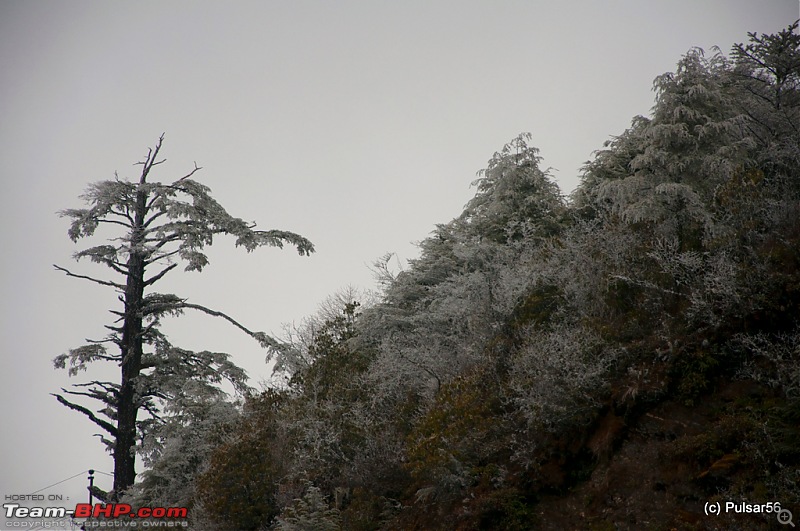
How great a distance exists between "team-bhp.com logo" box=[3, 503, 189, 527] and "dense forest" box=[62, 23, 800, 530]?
556 millimetres

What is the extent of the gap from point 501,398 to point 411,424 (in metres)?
2.68

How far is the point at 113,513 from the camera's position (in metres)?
12.7

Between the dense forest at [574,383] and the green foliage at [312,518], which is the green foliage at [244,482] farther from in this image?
the green foliage at [312,518]

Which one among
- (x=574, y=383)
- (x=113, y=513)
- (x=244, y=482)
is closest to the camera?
(x=574, y=383)

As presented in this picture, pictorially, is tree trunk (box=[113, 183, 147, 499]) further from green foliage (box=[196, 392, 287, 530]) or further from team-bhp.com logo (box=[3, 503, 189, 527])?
green foliage (box=[196, 392, 287, 530])

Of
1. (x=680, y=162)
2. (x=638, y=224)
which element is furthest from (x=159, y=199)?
(x=680, y=162)

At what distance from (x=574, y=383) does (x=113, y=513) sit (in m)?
11.5

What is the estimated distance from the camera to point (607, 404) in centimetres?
Answer: 908

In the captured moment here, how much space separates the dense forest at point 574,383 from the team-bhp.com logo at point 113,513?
0.56 m

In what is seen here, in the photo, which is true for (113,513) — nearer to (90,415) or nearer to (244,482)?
(90,415)

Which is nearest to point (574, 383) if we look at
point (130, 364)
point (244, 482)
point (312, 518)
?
point (312, 518)

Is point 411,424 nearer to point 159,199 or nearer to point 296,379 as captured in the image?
point 296,379

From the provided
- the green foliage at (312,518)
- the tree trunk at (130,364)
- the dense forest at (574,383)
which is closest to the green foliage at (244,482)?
the dense forest at (574,383)

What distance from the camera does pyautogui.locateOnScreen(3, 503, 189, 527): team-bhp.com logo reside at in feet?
41.8
